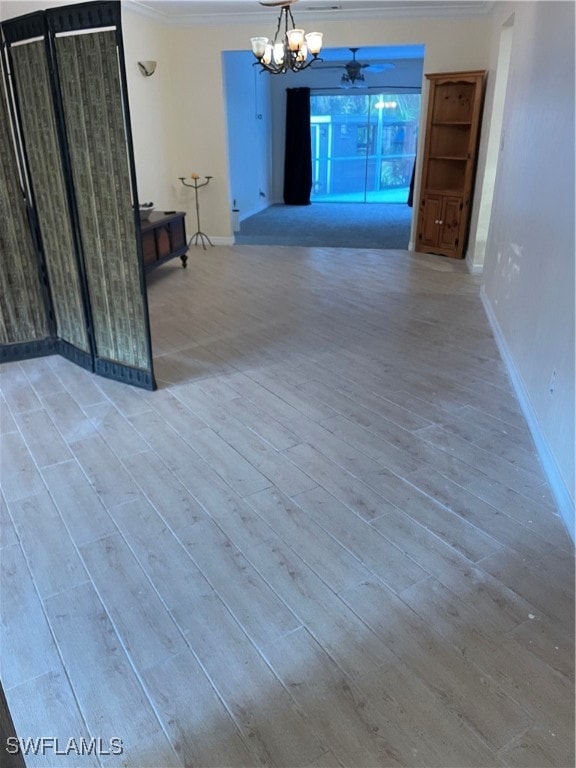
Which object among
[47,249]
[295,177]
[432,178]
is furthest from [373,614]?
[295,177]

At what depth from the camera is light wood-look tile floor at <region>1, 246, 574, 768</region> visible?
1.53 meters

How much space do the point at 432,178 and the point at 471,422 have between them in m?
4.77

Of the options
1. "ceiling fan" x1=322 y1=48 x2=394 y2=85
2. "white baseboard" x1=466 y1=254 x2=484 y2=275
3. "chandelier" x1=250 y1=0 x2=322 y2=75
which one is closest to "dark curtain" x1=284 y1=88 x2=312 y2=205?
"ceiling fan" x1=322 y1=48 x2=394 y2=85

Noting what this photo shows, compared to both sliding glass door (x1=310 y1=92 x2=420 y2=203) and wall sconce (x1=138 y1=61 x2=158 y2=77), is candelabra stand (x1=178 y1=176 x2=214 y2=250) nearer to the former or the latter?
wall sconce (x1=138 y1=61 x2=158 y2=77)

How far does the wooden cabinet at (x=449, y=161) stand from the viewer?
6.21 m

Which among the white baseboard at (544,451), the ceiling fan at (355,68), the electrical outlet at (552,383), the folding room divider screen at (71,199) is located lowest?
the white baseboard at (544,451)

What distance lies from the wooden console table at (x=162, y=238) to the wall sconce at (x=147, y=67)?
5.53ft

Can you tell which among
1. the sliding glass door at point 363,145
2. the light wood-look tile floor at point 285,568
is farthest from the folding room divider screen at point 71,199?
the sliding glass door at point 363,145

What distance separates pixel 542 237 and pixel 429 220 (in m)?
4.13

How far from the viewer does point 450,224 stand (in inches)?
264

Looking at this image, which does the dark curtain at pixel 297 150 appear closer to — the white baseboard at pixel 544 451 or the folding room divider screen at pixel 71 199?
the white baseboard at pixel 544 451

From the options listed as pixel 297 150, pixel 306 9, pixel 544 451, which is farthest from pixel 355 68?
pixel 544 451

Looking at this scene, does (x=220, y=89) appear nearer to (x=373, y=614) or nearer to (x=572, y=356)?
(x=572, y=356)

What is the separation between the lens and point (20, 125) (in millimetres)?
3416
